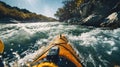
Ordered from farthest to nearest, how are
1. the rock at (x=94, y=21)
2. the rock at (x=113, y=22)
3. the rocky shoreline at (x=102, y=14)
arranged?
the rock at (x=94, y=21), the rocky shoreline at (x=102, y=14), the rock at (x=113, y=22)

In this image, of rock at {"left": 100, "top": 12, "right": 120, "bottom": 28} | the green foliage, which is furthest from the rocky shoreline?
the green foliage

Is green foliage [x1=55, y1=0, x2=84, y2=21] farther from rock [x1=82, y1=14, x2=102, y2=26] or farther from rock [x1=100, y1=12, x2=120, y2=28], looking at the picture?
rock [x1=100, y1=12, x2=120, y2=28]

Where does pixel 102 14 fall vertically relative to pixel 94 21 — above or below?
above

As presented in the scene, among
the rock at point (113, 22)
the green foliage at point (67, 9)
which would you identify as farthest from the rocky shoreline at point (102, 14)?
the green foliage at point (67, 9)

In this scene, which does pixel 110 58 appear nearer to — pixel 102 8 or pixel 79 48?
pixel 79 48

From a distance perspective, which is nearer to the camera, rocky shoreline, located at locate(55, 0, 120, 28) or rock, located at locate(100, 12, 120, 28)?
rock, located at locate(100, 12, 120, 28)

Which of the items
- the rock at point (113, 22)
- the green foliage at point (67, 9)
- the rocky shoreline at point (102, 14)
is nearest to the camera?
the rock at point (113, 22)

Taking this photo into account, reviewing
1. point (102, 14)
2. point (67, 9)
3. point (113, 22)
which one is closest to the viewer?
point (113, 22)

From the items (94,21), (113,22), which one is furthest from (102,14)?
(113,22)

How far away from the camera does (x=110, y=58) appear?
33.5 feet

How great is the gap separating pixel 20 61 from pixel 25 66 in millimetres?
1109

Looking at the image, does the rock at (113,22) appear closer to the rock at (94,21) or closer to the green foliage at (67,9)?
the rock at (94,21)

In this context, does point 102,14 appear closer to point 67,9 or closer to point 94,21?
point 94,21

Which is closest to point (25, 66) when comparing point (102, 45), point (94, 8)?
point (102, 45)
